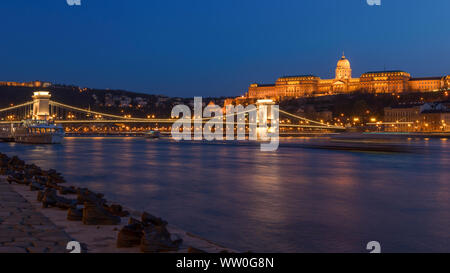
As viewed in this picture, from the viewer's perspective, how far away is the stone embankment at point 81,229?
533 cm

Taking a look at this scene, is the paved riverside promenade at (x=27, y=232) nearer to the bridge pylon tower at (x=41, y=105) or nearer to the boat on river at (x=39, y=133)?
the boat on river at (x=39, y=133)

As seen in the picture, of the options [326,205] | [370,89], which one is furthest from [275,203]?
[370,89]

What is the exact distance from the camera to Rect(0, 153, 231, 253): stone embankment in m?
5.33

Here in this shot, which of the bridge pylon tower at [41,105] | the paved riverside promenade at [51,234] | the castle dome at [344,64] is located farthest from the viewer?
the castle dome at [344,64]

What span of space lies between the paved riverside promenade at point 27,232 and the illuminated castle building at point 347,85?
136242mm

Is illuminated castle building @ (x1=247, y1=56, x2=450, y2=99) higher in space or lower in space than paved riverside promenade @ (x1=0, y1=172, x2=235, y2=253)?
higher

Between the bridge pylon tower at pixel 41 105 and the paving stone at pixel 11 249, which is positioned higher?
the bridge pylon tower at pixel 41 105

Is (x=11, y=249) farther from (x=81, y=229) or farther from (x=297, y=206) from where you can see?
(x=297, y=206)

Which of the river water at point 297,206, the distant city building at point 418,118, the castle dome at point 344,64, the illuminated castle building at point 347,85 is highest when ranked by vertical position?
the castle dome at point 344,64

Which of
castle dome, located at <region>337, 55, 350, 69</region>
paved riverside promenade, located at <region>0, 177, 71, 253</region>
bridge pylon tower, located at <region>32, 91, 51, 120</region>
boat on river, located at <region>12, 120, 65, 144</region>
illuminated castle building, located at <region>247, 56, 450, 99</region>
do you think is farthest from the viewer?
castle dome, located at <region>337, 55, 350, 69</region>

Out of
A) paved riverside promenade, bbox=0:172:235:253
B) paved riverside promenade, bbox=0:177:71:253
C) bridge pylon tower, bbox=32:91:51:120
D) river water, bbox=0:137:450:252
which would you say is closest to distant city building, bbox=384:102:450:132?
bridge pylon tower, bbox=32:91:51:120

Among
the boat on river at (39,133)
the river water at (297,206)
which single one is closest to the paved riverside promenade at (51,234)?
the river water at (297,206)

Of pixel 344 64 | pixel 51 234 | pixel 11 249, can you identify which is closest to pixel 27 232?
pixel 51 234

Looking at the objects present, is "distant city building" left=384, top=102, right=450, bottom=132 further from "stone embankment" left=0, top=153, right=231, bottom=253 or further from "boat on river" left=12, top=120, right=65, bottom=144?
"stone embankment" left=0, top=153, right=231, bottom=253
